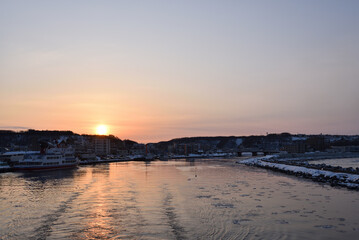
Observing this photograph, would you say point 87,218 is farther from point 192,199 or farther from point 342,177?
point 342,177

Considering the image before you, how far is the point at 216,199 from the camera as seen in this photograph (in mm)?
35219

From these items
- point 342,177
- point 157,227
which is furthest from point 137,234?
point 342,177

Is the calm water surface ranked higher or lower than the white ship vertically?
lower

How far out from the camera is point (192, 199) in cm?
3547

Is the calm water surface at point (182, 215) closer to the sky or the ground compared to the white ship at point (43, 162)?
closer to the ground

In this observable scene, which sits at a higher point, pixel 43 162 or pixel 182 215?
pixel 43 162

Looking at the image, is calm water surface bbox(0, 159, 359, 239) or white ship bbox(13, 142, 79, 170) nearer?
calm water surface bbox(0, 159, 359, 239)

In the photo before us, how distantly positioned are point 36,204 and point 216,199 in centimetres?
1929

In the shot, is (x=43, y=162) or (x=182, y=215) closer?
(x=182, y=215)

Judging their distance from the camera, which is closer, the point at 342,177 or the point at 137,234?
the point at 137,234

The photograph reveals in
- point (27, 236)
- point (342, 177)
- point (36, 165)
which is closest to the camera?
point (27, 236)

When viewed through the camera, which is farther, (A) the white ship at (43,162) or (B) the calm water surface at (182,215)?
(A) the white ship at (43,162)

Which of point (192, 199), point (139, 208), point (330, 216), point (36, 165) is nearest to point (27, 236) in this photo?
point (139, 208)

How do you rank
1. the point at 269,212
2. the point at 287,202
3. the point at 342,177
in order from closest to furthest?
the point at 269,212
the point at 287,202
the point at 342,177
